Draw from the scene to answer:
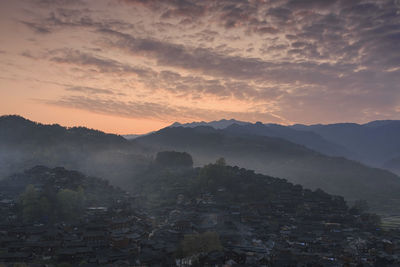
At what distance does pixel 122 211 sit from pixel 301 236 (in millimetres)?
38348

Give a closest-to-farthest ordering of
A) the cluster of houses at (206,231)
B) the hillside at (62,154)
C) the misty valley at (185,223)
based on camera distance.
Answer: the cluster of houses at (206,231) → the misty valley at (185,223) → the hillside at (62,154)

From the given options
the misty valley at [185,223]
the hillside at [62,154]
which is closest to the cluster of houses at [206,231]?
the misty valley at [185,223]

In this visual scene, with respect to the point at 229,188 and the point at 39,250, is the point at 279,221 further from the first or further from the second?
the point at 39,250

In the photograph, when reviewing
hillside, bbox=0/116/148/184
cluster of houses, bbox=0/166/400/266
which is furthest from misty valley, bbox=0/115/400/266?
hillside, bbox=0/116/148/184

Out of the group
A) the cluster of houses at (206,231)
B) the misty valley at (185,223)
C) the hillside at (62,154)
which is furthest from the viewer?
the hillside at (62,154)

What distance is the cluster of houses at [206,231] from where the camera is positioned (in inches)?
1796

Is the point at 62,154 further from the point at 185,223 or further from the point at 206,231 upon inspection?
the point at 206,231

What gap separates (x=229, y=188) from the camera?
337 feet

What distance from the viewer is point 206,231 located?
5984 centimetres

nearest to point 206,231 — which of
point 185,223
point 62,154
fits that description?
point 185,223

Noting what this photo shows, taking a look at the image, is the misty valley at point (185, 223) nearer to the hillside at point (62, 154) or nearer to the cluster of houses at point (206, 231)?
the cluster of houses at point (206, 231)

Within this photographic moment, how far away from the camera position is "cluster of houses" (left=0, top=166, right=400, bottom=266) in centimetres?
4562

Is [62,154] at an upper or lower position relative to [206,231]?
upper

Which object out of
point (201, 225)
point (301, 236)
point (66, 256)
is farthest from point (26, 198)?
point (301, 236)
